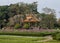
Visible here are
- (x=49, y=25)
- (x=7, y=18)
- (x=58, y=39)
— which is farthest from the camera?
(x=7, y=18)

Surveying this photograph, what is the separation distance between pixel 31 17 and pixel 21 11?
5338 millimetres

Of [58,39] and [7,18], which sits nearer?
[58,39]

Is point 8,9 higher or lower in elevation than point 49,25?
higher

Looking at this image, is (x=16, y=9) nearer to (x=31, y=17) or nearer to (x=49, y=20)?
(x=31, y=17)

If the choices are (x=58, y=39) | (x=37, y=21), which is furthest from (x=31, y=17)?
(x=58, y=39)

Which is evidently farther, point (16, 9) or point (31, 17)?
point (16, 9)

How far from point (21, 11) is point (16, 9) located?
5.30ft

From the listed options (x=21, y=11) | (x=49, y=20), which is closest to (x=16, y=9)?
(x=21, y=11)

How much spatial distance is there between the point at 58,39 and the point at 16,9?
1407 inches

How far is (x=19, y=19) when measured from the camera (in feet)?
166

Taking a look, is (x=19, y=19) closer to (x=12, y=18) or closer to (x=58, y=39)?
(x=12, y=18)

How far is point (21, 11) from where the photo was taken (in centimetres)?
5662

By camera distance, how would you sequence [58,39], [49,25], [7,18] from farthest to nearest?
[7,18] < [49,25] < [58,39]

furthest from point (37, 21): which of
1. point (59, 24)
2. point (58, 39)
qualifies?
point (58, 39)
